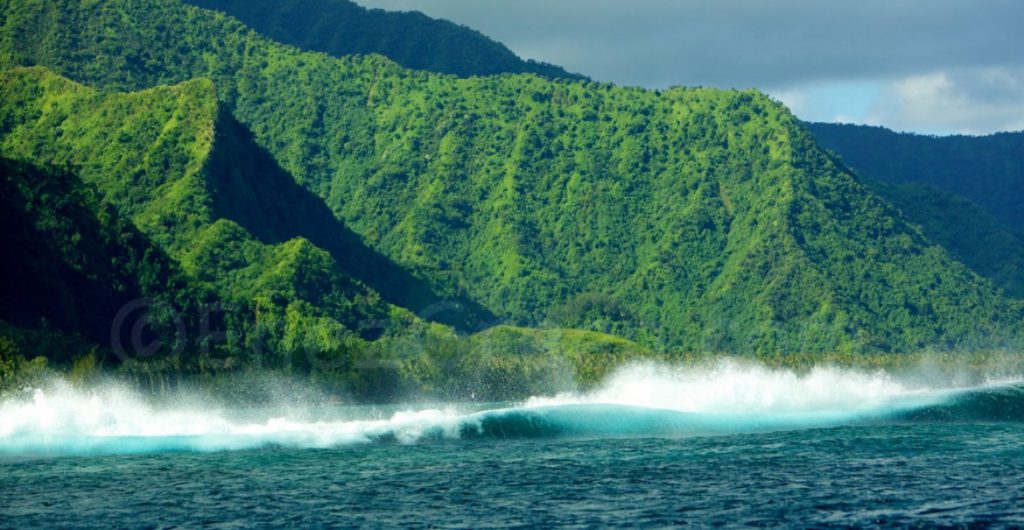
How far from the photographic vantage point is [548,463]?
63.5 m

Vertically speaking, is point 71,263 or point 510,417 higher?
point 71,263

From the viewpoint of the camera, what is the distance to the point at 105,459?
2603 inches

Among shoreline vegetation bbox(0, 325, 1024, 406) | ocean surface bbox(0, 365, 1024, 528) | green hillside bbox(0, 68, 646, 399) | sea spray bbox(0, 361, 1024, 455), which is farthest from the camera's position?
green hillside bbox(0, 68, 646, 399)

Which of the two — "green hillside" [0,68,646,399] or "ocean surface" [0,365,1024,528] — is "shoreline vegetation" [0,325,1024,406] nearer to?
"green hillside" [0,68,646,399]

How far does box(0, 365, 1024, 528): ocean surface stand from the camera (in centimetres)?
4894

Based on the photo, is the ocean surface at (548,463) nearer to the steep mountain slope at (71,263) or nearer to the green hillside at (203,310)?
the green hillside at (203,310)

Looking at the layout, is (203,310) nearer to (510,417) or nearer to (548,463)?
(510,417)

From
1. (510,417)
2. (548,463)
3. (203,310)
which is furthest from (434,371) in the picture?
(548,463)

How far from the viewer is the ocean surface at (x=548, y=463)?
161 ft

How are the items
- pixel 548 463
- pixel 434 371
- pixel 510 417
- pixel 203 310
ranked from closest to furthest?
pixel 548 463
pixel 510 417
pixel 434 371
pixel 203 310

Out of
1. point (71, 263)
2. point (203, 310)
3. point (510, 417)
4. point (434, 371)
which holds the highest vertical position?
point (71, 263)

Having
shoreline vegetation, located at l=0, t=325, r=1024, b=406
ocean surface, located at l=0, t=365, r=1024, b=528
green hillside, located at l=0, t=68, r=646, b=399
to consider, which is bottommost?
ocean surface, located at l=0, t=365, r=1024, b=528

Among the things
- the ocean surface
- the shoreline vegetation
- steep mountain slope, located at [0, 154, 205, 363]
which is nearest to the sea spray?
the ocean surface

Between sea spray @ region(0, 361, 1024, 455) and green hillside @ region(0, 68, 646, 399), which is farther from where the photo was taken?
green hillside @ region(0, 68, 646, 399)
